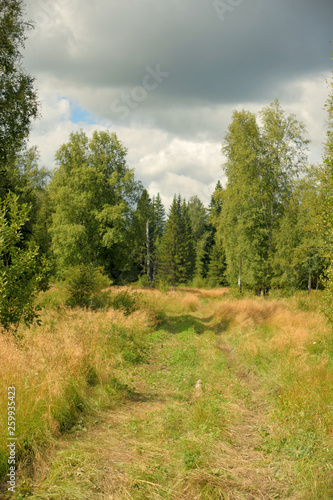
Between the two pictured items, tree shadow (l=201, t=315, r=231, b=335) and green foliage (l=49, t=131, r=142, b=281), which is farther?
green foliage (l=49, t=131, r=142, b=281)

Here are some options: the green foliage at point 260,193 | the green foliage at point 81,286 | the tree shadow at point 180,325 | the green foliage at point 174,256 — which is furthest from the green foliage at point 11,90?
the green foliage at point 174,256

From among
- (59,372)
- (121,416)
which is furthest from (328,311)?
(59,372)

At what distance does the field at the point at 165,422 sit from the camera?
3627 millimetres

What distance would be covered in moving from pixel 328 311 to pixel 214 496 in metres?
6.80

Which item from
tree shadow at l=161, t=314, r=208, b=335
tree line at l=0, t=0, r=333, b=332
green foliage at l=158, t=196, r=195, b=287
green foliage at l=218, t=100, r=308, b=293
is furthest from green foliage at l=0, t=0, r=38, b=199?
green foliage at l=158, t=196, r=195, b=287

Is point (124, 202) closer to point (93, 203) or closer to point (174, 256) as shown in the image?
point (93, 203)

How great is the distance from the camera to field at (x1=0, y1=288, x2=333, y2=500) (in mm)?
3627

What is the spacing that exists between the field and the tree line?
1872 mm

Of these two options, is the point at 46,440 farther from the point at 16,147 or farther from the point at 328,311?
the point at 16,147

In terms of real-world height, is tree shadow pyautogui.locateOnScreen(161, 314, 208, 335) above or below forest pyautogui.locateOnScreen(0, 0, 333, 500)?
below

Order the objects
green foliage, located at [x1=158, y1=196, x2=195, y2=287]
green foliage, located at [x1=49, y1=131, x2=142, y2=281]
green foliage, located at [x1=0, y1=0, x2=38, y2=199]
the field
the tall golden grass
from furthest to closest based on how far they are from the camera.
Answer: green foliage, located at [x1=158, y1=196, x2=195, y2=287] < green foliage, located at [x1=49, y1=131, x2=142, y2=281] < green foliage, located at [x1=0, y1=0, x2=38, y2=199] < the tall golden grass < the field

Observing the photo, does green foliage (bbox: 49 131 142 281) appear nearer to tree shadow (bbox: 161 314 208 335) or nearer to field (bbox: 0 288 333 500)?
tree shadow (bbox: 161 314 208 335)

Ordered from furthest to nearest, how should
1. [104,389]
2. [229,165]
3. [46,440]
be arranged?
[229,165], [104,389], [46,440]

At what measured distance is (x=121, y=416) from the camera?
5.35m
